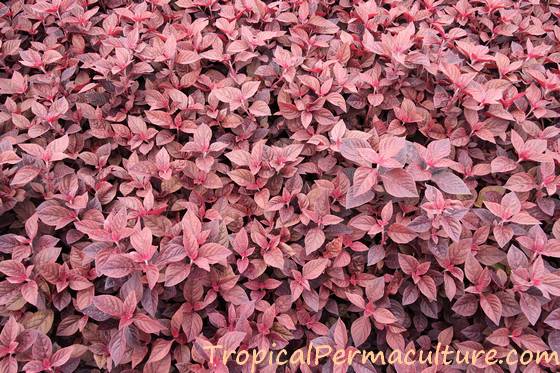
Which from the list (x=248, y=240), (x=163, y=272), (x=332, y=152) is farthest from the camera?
(x=332, y=152)

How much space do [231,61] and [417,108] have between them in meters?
0.87

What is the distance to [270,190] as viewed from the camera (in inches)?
73.0

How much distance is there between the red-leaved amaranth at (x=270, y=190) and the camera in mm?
1578

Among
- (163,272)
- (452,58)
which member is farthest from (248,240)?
(452,58)

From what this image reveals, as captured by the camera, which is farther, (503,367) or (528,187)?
(528,187)

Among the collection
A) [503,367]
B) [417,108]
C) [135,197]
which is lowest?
[503,367]

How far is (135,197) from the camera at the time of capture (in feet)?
5.85

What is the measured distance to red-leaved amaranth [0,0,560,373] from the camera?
1.58m

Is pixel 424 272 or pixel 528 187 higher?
pixel 528 187

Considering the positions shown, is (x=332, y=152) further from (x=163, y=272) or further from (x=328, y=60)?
(x=163, y=272)

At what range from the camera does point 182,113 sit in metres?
2.02

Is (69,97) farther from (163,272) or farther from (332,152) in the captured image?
(332,152)

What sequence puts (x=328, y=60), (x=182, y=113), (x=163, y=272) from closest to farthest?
(x=163, y=272), (x=182, y=113), (x=328, y=60)

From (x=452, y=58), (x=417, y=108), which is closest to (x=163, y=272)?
(x=417, y=108)
